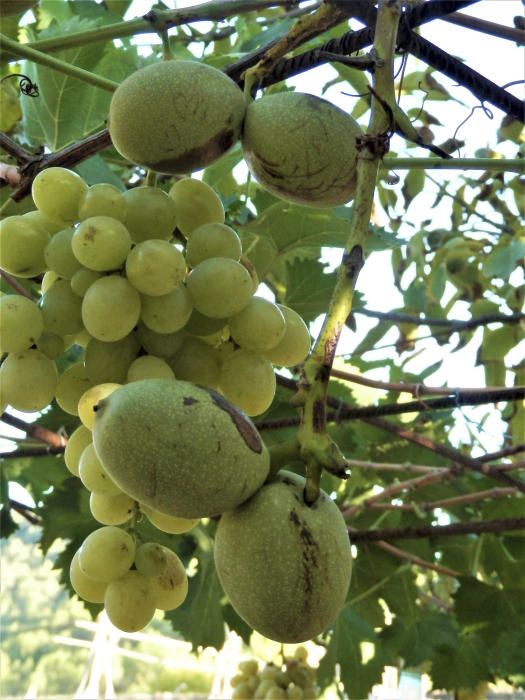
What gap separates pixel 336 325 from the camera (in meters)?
0.39

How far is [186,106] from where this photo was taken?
556 millimetres

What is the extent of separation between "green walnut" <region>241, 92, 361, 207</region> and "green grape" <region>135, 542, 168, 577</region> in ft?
0.86

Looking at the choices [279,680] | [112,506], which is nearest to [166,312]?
[112,506]

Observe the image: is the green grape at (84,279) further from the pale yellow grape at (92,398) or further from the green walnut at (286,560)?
the green walnut at (286,560)

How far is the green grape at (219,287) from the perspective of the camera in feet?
1.77

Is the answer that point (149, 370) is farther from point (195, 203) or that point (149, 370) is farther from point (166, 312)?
point (195, 203)

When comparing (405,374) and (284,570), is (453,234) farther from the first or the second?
(284,570)

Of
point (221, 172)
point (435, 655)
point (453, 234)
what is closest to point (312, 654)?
point (435, 655)

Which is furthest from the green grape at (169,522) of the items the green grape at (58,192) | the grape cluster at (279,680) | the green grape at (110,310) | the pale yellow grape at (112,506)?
the grape cluster at (279,680)

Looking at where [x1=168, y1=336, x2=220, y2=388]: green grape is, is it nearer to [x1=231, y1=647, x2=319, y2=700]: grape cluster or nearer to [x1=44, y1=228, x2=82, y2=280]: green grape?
[x1=44, y1=228, x2=82, y2=280]: green grape

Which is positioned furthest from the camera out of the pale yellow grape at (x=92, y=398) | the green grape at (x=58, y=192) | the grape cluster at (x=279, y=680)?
the grape cluster at (x=279, y=680)

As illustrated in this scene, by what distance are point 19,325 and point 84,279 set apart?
53 millimetres

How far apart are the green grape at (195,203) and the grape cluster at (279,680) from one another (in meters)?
1.25

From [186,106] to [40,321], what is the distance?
17 centimetres
